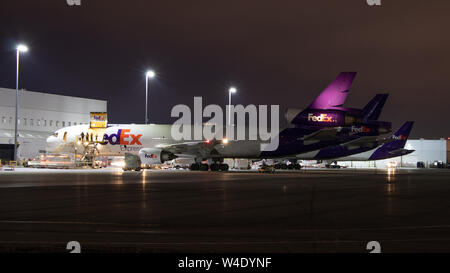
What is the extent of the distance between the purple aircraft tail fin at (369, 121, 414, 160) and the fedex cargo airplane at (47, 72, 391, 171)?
23.3m

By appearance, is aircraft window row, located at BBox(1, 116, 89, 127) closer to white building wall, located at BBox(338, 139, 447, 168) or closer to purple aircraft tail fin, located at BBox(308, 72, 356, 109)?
purple aircraft tail fin, located at BBox(308, 72, 356, 109)

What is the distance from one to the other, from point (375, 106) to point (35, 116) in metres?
66.3

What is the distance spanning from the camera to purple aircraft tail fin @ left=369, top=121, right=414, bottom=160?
267 feet

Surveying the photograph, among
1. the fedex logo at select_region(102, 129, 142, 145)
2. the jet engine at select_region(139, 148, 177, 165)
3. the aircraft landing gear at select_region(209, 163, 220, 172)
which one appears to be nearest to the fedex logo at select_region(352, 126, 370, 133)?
the aircraft landing gear at select_region(209, 163, 220, 172)

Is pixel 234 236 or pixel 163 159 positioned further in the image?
pixel 163 159

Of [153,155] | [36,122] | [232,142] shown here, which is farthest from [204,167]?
[36,122]

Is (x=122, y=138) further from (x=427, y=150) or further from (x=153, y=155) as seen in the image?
(x=427, y=150)

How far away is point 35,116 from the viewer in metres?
98.3

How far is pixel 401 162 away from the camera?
127625 millimetres

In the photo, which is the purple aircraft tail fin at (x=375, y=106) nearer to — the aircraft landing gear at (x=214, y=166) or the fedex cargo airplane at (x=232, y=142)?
the fedex cargo airplane at (x=232, y=142)

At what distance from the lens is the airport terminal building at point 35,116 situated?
3297 inches
